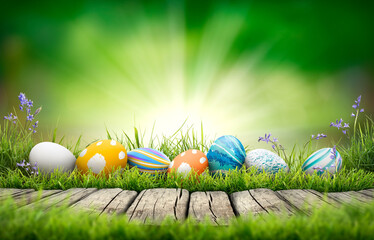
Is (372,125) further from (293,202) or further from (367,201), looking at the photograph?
(293,202)

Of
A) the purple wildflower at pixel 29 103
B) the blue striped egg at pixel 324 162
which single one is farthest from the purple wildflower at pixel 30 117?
the blue striped egg at pixel 324 162

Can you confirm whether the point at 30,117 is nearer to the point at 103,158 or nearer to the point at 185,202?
the point at 103,158

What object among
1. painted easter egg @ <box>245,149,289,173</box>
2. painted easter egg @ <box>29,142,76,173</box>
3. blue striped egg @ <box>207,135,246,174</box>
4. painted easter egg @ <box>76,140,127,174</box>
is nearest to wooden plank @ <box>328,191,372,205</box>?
painted easter egg @ <box>245,149,289,173</box>

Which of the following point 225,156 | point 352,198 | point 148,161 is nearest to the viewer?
point 352,198

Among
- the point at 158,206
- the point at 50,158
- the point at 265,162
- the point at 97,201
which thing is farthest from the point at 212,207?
the point at 50,158

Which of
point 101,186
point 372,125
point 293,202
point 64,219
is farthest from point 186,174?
point 372,125

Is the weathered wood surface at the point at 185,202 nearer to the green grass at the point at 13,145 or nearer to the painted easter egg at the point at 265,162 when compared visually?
the painted easter egg at the point at 265,162
